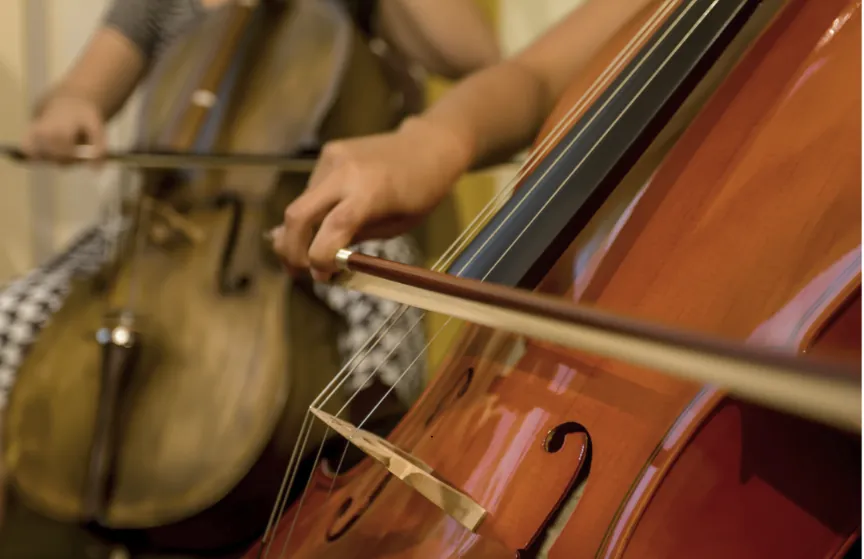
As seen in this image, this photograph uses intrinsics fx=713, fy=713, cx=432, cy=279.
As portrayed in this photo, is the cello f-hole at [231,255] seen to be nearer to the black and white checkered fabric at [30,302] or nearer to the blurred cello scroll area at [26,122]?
the black and white checkered fabric at [30,302]

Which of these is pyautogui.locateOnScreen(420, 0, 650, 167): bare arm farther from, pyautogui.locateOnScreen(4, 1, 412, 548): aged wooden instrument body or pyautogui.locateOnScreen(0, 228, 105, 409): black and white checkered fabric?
pyautogui.locateOnScreen(0, 228, 105, 409): black and white checkered fabric

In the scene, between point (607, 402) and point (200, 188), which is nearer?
point (607, 402)

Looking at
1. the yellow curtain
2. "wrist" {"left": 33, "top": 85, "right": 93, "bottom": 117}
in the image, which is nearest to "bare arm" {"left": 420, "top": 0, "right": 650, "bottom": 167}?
the yellow curtain

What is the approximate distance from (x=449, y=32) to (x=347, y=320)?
1.28 ft

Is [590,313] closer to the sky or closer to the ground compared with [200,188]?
closer to the sky

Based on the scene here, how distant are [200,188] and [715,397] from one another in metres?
0.65

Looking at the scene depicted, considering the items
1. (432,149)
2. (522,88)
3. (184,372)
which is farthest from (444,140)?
(184,372)

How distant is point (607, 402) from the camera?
34 cm

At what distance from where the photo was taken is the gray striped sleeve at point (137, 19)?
3.28 ft

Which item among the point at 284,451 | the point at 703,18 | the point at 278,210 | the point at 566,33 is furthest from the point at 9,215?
the point at 703,18

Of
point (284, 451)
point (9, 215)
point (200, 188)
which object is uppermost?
point (200, 188)

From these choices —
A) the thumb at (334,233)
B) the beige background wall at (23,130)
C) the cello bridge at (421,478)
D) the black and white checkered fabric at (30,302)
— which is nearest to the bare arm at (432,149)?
the thumb at (334,233)

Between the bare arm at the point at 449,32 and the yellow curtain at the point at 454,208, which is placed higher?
the bare arm at the point at 449,32

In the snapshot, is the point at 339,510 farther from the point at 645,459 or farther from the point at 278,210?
the point at 278,210
